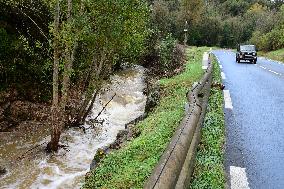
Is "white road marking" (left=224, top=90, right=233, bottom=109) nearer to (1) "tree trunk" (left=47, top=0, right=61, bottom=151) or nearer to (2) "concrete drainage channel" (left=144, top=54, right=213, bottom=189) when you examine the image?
(2) "concrete drainage channel" (left=144, top=54, right=213, bottom=189)

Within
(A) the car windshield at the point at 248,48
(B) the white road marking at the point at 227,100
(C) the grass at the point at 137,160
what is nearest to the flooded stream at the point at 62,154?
(C) the grass at the point at 137,160

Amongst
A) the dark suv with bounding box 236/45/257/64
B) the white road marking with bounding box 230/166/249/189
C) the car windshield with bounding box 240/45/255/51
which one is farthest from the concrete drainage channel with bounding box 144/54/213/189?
the car windshield with bounding box 240/45/255/51

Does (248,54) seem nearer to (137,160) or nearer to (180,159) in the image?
(137,160)

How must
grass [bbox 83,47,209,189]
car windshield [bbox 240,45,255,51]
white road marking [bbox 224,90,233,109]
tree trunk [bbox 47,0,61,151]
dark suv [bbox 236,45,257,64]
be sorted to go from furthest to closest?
car windshield [bbox 240,45,255,51]
dark suv [bbox 236,45,257,64]
white road marking [bbox 224,90,233,109]
tree trunk [bbox 47,0,61,151]
grass [bbox 83,47,209,189]

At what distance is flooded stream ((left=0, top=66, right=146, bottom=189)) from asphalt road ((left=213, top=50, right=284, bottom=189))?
3.99 m

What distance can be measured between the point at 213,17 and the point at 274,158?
73.6 meters

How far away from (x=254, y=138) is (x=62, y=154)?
5.95 meters

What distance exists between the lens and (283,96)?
15062 mm

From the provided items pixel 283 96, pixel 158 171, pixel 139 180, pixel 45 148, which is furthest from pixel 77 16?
pixel 283 96

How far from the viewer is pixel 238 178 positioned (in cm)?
662

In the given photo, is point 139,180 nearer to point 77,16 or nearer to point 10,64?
point 77,16

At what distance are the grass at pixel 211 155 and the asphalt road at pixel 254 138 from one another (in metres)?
0.15

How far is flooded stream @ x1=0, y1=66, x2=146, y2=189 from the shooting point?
33.4 ft

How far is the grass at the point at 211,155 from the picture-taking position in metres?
6.41
